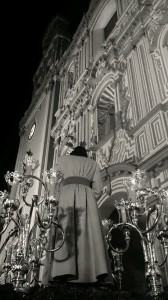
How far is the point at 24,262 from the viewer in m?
3.72

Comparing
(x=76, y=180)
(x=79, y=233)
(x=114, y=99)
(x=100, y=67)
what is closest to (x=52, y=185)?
(x=76, y=180)

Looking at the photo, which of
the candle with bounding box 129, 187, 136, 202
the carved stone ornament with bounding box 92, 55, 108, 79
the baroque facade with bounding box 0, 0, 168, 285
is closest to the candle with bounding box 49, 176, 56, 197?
the candle with bounding box 129, 187, 136, 202

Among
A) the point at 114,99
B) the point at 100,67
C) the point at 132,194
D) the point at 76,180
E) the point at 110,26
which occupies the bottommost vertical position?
the point at 132,194

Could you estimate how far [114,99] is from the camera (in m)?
9.47

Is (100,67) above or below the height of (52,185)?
above

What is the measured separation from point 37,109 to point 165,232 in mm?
13688

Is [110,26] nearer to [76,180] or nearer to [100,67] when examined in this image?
[100,67]

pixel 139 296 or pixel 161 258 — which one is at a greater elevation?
pixel 161 258

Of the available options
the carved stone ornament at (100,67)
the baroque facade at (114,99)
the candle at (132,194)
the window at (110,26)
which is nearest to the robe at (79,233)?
the candle at (132,194)

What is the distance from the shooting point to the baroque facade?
6.99m

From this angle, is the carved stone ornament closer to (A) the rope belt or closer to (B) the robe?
(B) the robe

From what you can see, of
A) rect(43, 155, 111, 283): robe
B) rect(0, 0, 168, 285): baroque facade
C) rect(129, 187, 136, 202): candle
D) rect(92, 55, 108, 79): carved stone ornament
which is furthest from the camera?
rect(92, 55, 108, 79): carved stone ornament

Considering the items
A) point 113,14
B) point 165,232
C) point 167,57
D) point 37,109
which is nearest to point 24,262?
point 165,232

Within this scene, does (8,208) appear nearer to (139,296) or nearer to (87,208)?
(87,208)
